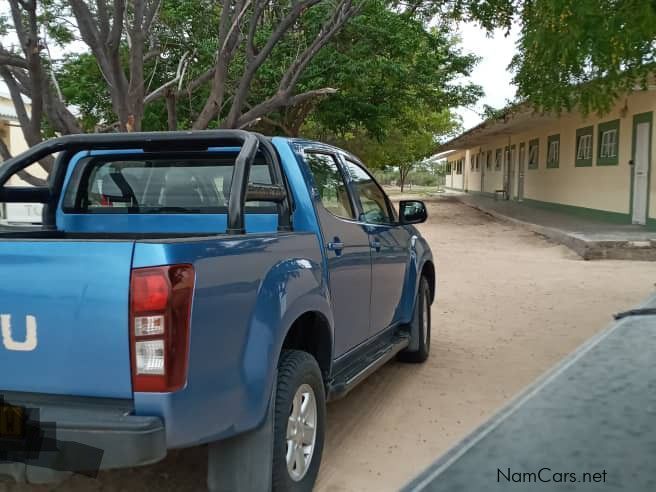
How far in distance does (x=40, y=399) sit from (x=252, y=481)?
87 cm

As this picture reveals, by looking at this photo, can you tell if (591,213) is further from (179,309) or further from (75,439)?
(75,439)

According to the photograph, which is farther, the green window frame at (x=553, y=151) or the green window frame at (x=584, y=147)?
the green window frame at (x=553, y=151)

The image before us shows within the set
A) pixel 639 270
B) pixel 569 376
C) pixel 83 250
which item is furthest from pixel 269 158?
pixel 639 270

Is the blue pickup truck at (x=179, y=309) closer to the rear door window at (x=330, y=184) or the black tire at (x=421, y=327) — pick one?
the rear door window at (x=330, y=184)

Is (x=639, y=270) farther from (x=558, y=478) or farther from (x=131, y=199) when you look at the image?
(x=558, y=478)

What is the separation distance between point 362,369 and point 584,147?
56.0ft

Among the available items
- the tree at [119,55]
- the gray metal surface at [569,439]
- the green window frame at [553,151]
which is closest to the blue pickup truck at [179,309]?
the gray metal surface at [569,439]

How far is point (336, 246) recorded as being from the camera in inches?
145

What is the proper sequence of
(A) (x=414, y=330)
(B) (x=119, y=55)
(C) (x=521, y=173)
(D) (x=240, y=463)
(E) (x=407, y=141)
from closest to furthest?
(D) (x=240, y=463)
(A) (x=414, y=330)
(B) (x=119, y=55)
(C) (x=521, y=173)
(E) (x=407, y=141)

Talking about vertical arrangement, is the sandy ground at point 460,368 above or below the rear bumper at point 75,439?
below

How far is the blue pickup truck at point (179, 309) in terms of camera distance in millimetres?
2223

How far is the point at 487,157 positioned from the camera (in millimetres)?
36875

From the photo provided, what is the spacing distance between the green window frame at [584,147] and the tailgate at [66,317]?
18.1 metres

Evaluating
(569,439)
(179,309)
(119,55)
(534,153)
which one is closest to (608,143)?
(534,153)
